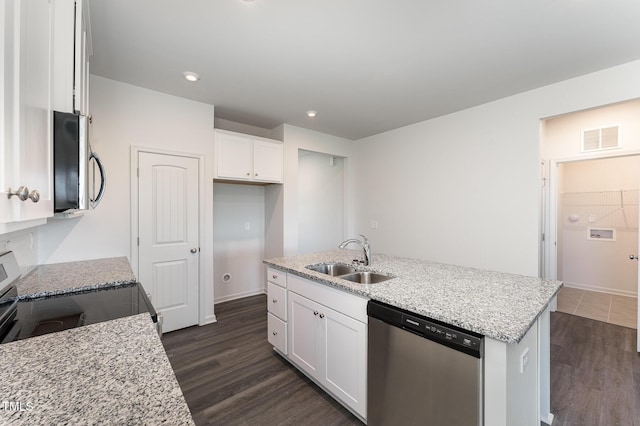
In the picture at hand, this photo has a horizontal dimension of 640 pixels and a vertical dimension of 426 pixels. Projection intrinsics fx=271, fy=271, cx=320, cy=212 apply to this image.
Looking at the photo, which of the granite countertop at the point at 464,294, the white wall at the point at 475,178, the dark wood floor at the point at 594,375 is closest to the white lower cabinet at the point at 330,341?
the granite countertop at the point at 464,294

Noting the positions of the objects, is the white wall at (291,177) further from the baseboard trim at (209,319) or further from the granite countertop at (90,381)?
the granite countertop at (90,381)

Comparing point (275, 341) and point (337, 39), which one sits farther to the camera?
point (275, 341)

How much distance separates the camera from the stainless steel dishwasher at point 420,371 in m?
1.18

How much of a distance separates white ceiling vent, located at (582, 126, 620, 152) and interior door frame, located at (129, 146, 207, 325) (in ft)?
15.9

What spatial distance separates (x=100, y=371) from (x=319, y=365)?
1.53 m

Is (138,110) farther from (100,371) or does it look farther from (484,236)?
(484,236)

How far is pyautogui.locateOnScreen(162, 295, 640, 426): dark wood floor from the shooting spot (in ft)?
5.94

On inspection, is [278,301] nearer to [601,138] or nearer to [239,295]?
[239,295]

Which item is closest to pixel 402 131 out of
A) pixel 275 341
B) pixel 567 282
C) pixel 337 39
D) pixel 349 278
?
pixel 337 39

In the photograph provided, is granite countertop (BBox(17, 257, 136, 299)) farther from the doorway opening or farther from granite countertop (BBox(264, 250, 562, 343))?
the doorway opening

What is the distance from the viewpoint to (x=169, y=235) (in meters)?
2.98

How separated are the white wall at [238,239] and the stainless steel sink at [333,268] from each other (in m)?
2.17

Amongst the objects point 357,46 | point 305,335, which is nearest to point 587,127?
point 357,46

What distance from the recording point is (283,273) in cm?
238
